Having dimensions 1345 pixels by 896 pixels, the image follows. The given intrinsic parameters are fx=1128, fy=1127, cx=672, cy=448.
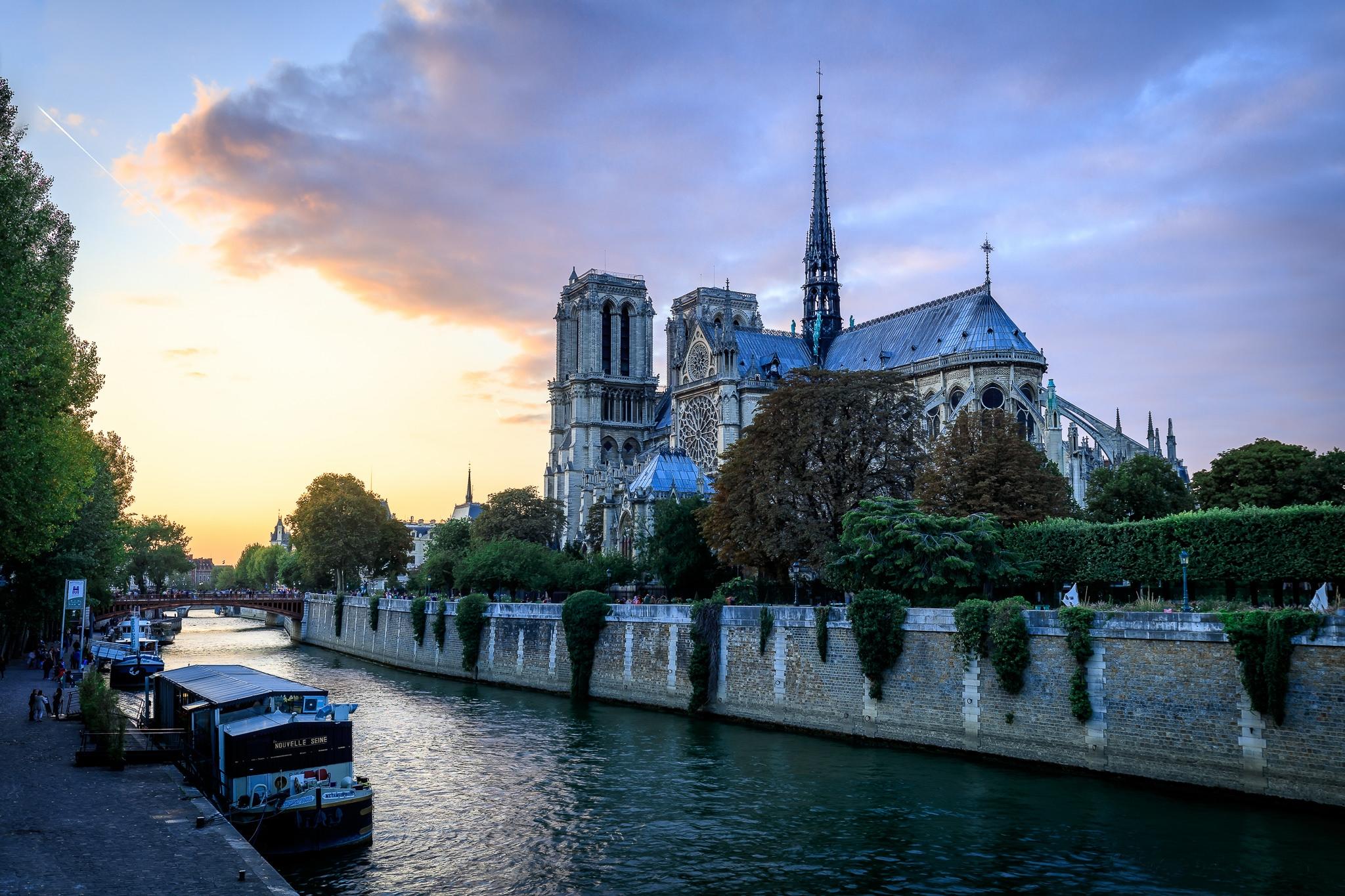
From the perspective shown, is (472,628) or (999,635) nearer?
(999,635)

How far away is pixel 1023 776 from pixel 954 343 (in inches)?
2369

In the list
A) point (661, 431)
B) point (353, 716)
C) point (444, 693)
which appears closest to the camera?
point (353, 716)

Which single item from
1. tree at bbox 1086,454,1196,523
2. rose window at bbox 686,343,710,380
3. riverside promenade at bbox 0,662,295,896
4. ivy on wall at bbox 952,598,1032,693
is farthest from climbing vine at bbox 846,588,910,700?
rose window at bbox 686,343,710,380

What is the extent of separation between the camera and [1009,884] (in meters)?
19.6

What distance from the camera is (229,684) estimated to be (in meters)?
26.7

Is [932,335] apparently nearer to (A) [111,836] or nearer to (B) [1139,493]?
(B) [1139,493]

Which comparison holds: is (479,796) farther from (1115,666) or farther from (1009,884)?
(1115,666)

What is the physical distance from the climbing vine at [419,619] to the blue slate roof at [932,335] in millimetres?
34317

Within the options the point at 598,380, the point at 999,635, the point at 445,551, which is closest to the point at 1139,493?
the point at 999,635

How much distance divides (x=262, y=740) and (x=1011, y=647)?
18.8 metres

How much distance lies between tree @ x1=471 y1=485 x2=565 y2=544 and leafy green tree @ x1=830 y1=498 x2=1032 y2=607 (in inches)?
2141

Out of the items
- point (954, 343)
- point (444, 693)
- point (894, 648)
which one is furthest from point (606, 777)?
point (954, 343)

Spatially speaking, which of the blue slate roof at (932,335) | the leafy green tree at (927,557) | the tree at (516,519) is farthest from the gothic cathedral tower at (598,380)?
the leafy green tree at (927,557)

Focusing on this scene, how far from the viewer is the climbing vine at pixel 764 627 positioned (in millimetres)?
38438
